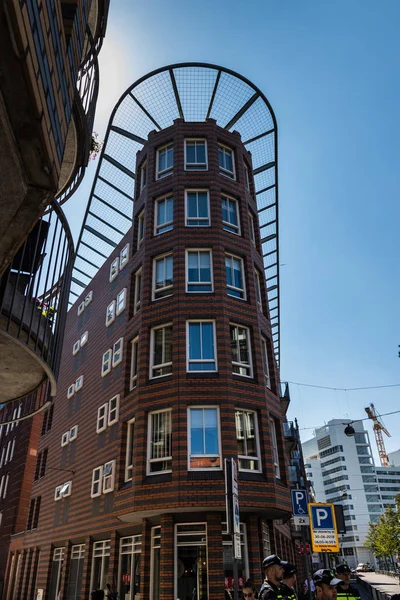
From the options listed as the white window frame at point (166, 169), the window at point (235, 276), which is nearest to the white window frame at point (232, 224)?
the window at point (235, 276)

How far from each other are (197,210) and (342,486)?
458 feet

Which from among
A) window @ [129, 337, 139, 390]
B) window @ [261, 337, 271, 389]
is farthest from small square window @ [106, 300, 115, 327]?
window @ [261, 337, 271, 389]

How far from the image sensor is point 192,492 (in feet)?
46.0

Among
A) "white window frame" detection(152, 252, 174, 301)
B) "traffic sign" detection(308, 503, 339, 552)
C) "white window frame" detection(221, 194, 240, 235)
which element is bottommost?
"traffic sign" detection(308, 503, 339, 552)

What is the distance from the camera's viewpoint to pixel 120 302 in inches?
932

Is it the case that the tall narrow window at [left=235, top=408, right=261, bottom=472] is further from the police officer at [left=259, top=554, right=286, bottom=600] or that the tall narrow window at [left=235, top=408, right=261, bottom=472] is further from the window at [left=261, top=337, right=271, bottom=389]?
the police officer at [left=259, top=554, right=286, bottom=600]

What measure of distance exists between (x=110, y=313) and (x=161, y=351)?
8521 mm

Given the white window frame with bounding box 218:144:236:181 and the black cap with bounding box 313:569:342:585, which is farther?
the white window frame with bounding box 218:144:236:181

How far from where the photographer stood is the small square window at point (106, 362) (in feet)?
75.6

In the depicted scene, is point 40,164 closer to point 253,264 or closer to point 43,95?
point 43,95

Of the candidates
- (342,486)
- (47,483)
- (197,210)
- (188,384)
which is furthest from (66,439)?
(342,486)

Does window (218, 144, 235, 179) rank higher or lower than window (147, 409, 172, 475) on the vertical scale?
higher

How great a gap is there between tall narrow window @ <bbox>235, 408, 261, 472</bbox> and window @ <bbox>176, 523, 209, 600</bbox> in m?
2.37

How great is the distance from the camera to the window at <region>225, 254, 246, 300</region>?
1848 centimetres
